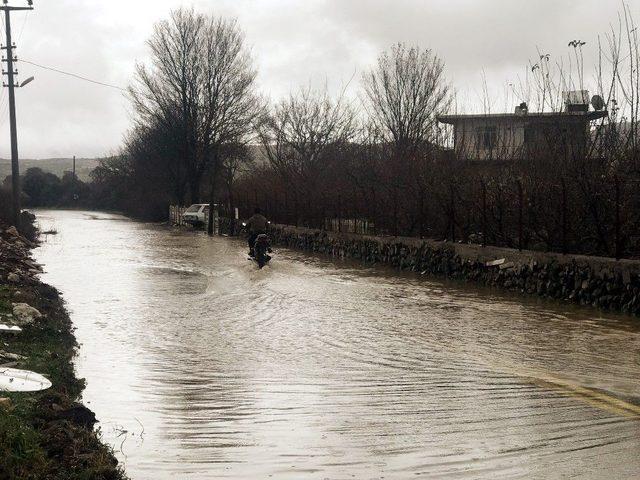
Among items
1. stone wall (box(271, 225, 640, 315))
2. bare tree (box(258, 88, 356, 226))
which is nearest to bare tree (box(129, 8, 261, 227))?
bare tree (box(258, 88, 356, 226))

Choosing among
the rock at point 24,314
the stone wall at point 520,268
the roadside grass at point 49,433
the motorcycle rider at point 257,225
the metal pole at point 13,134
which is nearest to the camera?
the roadside grass at point 49,433

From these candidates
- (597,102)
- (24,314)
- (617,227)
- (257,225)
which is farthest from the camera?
(257,225)

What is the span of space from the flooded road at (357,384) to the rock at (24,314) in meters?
0.73

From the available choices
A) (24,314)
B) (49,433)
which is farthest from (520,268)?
(49,433)

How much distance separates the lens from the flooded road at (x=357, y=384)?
691 centimetres

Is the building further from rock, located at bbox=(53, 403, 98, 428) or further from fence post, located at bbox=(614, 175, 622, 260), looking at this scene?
rock, located at bbox=(53, 403, 98, 428)

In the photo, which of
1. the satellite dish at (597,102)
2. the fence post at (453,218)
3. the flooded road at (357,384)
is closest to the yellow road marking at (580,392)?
the flooded road at (357,384)

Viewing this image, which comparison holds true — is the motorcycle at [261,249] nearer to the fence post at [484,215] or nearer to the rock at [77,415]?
the fence post at [484,215]

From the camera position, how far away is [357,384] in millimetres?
9789

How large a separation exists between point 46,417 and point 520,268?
14681 mm

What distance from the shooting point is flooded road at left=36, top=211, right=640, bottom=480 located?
6.91 m

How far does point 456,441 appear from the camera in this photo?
24.1 ft

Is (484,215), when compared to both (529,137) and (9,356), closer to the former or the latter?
(529,137)

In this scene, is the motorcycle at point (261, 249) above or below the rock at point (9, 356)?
above
